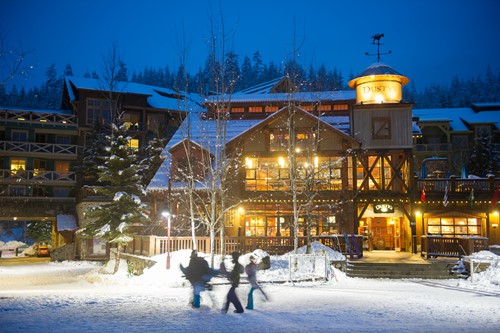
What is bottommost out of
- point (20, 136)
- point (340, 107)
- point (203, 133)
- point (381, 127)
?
point (203, 133)

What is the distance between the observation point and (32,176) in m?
47.2

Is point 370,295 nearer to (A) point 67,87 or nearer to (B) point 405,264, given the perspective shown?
(B) point 405,264

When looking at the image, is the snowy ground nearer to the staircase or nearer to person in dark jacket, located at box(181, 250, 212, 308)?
person in dark jacket, located at box(181, 250, 212, 308)

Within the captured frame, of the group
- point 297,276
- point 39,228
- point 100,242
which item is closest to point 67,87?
point 39,228

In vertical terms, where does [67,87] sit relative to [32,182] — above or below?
above

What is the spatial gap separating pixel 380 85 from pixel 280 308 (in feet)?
77.7

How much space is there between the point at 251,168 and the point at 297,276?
40.6 feet

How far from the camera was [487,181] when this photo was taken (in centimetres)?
3133

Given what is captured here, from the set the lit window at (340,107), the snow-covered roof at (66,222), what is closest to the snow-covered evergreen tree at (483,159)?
the lit window at (340,107)

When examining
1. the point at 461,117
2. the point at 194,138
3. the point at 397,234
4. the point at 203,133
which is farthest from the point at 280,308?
the point at 461,117

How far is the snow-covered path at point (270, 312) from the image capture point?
10914mm

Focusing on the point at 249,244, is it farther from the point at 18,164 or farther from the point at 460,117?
the point at 460,117

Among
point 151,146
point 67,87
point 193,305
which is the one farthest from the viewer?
point 67,87

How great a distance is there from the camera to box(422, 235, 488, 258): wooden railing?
23844 millimetres
